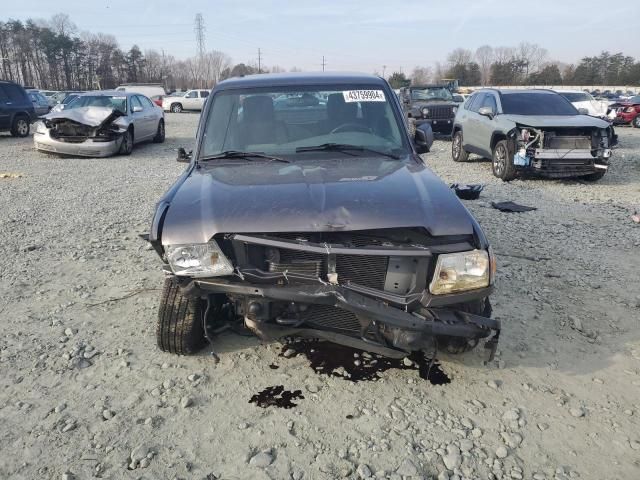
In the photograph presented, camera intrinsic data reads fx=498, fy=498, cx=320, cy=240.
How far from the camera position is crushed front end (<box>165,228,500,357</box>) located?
262cm

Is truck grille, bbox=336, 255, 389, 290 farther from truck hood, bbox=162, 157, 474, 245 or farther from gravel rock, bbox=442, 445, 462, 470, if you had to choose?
gravel rock, bbox=442, 445, 462, 470

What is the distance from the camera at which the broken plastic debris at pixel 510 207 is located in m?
7.19

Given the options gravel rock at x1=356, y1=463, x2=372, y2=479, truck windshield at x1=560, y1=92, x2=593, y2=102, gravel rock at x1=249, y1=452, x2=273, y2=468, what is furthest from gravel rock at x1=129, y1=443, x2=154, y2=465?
truck windshield at x1=560, y1=92, x2=593, y2=102

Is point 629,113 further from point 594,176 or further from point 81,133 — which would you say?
point 81,133

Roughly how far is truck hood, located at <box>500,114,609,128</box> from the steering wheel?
626 cm

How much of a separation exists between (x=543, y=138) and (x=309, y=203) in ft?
24.8

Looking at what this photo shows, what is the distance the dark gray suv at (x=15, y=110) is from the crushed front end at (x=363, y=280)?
55.2 feet

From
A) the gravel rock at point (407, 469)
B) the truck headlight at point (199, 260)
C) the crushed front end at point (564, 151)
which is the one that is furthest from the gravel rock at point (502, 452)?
the crushed front end at point (564, 151)

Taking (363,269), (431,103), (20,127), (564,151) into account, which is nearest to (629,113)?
(431,103)

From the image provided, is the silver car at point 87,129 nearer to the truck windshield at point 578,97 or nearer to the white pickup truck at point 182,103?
the truck windshield at point 578,97

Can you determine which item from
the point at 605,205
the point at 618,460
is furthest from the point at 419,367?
the point at 605,205

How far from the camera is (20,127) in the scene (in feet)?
Result: 55.5

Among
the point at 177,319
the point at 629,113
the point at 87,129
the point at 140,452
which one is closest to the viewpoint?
the point at 140,452

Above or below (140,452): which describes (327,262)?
above
